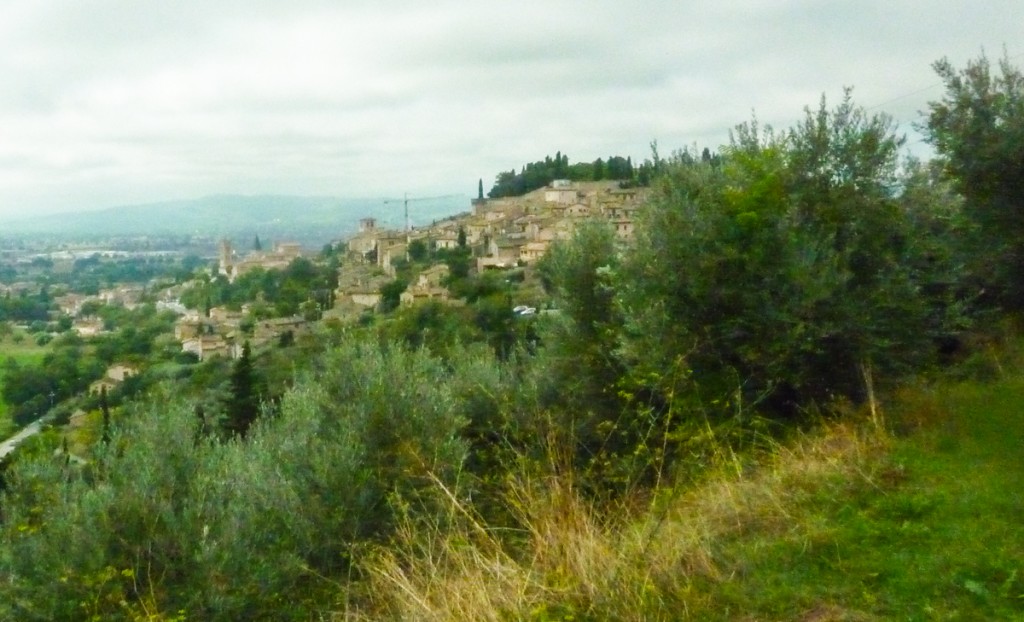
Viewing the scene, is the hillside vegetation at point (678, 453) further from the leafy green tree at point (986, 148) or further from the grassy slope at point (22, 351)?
the grassy slope at point (22, 351)

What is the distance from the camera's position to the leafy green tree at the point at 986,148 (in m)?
8.65

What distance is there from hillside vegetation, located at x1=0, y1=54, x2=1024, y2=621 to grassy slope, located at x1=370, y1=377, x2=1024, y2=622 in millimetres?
18

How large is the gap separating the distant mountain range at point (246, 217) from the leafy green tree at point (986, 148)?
151 feet

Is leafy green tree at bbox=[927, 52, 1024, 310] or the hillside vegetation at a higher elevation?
leafy green tree at bbox=[927, 52, 1024, 310]

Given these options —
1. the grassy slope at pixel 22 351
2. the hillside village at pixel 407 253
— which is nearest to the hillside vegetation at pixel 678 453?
the hillside village at pixel 407 253

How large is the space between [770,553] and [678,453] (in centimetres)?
252

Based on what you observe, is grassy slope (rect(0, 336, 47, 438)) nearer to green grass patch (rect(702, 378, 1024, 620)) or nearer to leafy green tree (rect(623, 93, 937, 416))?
→ leafy green tree (rect(623, 93, 937, 416))

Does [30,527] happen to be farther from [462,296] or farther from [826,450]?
[462,296]

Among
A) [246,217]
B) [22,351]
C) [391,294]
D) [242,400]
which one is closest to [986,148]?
[242,400]

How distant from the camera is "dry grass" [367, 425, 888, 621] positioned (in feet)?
13.3

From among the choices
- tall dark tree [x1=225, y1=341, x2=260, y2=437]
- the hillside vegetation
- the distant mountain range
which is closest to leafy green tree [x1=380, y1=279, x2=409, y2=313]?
tall dark tree [x1=225, y1=341, x2=260, y2=437]

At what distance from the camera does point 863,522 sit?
4906 mm

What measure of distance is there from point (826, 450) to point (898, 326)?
7.95ft

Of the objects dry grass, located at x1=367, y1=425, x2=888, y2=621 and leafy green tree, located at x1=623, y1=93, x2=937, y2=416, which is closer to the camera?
dry grass, located at x1=367, y1=425, x2=888, y2=621
